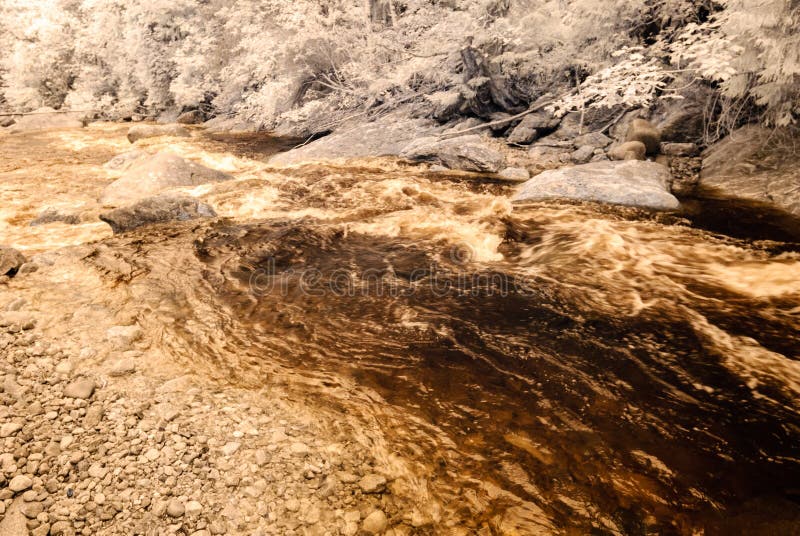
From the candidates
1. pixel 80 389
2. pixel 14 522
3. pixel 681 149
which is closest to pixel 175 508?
pixel 14 522

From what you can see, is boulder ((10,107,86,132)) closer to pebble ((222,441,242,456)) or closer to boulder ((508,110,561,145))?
boulder ((508,110,561,145))

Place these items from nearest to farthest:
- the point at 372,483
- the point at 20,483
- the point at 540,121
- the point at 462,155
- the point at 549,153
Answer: the point at 20,483
the point at 372,483
the point at 462,155
the point at 549,153
the point at 540,121

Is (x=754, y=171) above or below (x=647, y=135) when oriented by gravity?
below

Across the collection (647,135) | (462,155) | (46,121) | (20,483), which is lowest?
(20,483)

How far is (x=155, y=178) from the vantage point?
25.8 feet

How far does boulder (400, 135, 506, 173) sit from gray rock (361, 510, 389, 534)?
27.1 ft

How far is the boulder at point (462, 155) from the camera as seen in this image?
30.6 ft

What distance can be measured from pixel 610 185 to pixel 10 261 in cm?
827

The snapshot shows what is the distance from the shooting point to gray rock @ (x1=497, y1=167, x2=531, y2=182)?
8.65m

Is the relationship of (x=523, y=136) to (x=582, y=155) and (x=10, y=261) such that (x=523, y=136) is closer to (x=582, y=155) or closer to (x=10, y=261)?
(x=582, y=155)

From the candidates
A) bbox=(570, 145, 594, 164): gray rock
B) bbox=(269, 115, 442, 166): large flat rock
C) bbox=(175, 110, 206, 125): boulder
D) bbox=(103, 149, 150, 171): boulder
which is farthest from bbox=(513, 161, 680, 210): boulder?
bbox=(175, 110, 206, 125): boulder

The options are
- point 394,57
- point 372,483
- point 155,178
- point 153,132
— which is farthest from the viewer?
point 153,132

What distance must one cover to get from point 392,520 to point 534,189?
21.3 feet

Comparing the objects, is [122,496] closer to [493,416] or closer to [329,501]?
[329,501]
